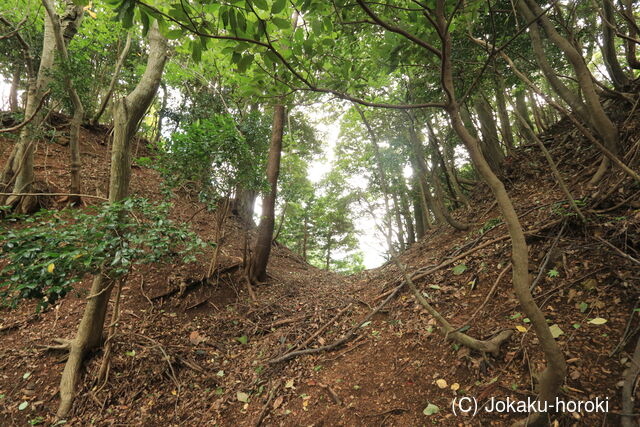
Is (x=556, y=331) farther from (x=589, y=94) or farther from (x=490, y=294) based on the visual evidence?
(x=589, y=94)

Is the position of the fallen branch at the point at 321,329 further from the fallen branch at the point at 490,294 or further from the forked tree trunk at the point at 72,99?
the forked tree trunk at the point at 72,99

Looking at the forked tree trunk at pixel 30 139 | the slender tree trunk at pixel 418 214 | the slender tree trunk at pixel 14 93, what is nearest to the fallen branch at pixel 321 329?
the forked tree trunk at pixel 30 139

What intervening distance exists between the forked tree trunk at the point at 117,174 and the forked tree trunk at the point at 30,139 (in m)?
3.92

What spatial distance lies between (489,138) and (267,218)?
21.2ft

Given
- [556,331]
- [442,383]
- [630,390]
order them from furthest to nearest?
[442,383] → [556,331] → [630,390]

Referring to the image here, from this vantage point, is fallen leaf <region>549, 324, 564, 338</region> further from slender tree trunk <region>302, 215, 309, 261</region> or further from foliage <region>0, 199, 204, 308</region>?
slender tree trunk <region>302, 215, 309, 261</region>

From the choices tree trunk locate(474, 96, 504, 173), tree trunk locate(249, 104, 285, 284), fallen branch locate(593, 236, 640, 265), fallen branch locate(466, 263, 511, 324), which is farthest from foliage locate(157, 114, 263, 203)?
tree trunk locate(474, 96, 504, 173)

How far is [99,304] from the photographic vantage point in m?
3.75

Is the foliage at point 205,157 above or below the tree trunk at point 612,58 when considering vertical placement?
below

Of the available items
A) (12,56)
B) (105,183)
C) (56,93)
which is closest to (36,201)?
(105,183)

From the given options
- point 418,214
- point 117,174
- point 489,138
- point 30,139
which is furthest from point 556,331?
point 30,139

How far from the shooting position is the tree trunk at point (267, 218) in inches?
264

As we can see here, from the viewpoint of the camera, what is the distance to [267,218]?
6.73 m

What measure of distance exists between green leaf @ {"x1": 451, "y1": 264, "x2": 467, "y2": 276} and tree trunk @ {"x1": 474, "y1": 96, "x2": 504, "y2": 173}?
380cm
